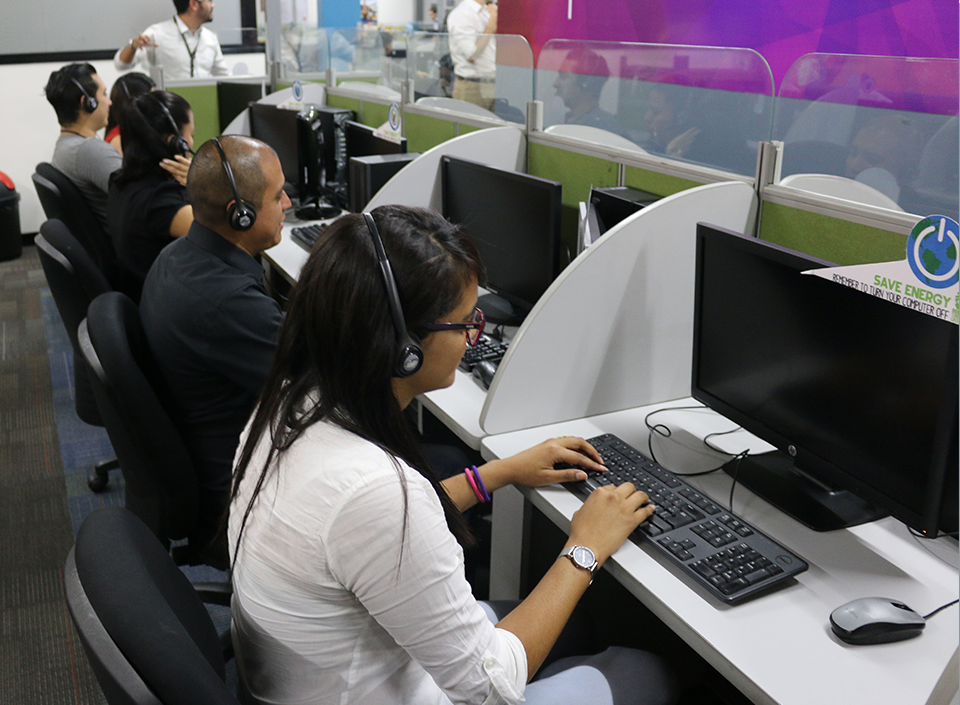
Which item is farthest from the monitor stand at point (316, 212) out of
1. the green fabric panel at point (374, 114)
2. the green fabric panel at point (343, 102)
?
the green fabric panel at point (343, 102)

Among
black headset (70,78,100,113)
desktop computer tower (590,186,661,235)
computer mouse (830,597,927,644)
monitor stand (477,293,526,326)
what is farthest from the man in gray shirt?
computer mouse (830,597,927,644)

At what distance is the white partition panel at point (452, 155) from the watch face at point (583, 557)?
4.44ft

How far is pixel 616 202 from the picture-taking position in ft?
5.61

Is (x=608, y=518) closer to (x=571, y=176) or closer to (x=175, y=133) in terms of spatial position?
(x=571, y=176)

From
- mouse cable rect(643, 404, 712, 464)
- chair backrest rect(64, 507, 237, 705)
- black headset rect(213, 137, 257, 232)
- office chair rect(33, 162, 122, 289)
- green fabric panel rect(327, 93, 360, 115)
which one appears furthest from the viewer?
green fabric panel rect(327, 93, 360, 115)

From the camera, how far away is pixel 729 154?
1860mm

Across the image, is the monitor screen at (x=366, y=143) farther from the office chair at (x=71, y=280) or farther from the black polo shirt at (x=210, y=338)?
the black polo shirt at (x=210, y=338)

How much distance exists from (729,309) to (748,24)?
102 inches

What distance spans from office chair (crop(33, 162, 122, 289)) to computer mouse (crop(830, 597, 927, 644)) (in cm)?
254

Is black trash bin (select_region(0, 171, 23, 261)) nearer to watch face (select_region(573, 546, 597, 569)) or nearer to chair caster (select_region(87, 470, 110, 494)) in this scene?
chair caster (select_region(87, 470, 110, 494))

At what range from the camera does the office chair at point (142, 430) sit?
4.49ft

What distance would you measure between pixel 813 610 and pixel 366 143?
2329 mm

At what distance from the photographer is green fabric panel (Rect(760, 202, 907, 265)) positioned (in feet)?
4.24

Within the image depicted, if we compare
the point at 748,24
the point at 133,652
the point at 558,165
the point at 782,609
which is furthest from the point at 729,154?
the point at 748,24
